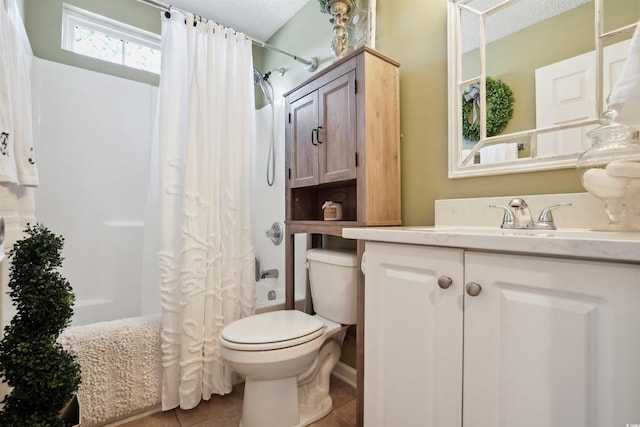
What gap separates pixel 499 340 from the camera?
68cm

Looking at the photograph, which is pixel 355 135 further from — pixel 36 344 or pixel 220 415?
pixel 220 415

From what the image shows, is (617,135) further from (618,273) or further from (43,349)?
(43,349)

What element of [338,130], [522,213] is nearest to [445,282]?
[522,213]

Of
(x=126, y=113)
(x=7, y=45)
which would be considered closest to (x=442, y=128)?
(x=7, y=45)

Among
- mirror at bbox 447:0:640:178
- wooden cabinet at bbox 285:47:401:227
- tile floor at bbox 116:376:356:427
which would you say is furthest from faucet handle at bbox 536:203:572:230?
tile floor at bbox 116:376:356:427

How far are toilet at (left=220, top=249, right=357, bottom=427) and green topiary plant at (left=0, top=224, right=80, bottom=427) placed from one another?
53 centimetres

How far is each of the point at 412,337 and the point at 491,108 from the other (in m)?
0.98

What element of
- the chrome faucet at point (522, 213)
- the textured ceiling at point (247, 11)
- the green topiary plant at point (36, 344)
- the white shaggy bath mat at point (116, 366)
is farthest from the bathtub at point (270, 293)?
the textured ceiling at point (247, 11)

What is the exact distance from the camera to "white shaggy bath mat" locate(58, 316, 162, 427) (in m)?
1.33

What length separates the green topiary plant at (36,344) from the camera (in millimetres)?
808

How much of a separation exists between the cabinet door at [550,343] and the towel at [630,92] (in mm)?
394

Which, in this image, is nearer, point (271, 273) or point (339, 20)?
point (339, 20)

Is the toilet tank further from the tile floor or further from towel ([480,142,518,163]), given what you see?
towel ([480,142,518,163])

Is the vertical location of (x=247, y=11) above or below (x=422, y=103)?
above
